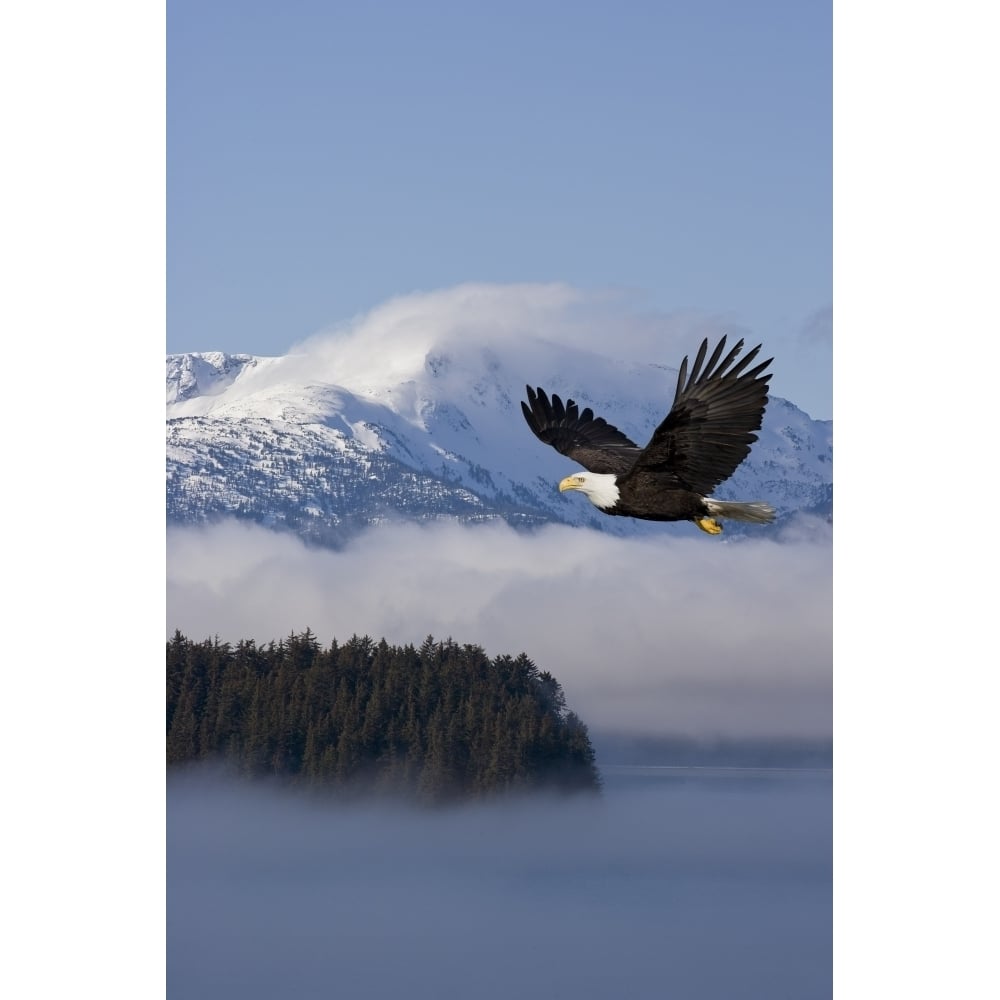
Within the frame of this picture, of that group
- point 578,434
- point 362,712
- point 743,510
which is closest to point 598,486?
point 743,510

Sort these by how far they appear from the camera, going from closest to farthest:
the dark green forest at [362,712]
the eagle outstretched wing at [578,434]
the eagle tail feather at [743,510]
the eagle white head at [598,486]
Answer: the eagle tail feather at [743,510], the eagle white head at [598,486], the eagle outstretched wing at [578,434], the dark green forest at [362,712]

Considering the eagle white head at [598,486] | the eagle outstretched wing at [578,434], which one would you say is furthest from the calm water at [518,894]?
the eagle white head at [598,486]

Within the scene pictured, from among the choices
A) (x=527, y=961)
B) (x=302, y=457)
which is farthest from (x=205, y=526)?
(x=527, y=961)

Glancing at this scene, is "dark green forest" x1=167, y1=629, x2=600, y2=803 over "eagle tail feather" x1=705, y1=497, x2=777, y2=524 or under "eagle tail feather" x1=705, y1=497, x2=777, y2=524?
under

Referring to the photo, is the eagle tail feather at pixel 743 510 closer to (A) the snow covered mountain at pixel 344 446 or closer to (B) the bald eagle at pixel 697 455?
(B) the bald eagle at pixel 697 455

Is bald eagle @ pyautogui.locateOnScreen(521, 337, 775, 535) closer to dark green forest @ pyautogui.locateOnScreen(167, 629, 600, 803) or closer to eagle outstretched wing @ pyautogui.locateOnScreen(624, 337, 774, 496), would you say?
eagle outstretched wing @ pyautogui.locateOnScreen(624, 337, 774, 496)

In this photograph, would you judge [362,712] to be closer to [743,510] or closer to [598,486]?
[598,486]

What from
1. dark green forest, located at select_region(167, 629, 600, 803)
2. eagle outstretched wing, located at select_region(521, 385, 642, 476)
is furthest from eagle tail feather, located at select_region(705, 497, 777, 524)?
dark green forest, located at select_region(167, 629, 600, 803)
